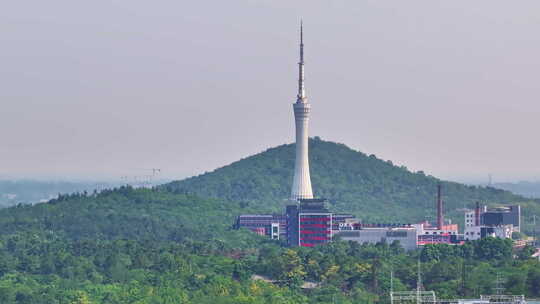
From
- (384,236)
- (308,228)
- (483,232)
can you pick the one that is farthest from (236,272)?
(483,232)

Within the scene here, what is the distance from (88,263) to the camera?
509 feet

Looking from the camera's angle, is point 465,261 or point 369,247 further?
point 369,247

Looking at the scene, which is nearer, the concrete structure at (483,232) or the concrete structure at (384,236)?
the concrete structure at (384,236)

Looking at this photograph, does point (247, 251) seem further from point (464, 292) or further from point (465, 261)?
point (464, 292)

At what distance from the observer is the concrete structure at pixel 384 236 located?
194 metres

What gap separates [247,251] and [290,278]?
112 ft

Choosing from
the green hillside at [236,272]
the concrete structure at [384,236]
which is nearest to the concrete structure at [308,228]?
the concrete structure at [384,236]

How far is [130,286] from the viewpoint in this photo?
136375 millimetres

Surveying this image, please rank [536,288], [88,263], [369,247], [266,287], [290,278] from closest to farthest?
[536,288] → [266,287] → [290,278] → [88,263] → [369,247]

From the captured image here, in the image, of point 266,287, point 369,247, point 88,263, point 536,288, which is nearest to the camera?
point 536,288

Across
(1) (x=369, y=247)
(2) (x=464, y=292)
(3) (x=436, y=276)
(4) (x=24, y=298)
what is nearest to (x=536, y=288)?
(2) (x=464, y=292)

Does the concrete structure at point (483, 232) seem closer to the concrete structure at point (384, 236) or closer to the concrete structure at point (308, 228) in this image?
the concrete structure at point (384, 236)

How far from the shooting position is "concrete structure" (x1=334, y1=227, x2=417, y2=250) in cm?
19450

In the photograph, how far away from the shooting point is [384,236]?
645 feet
